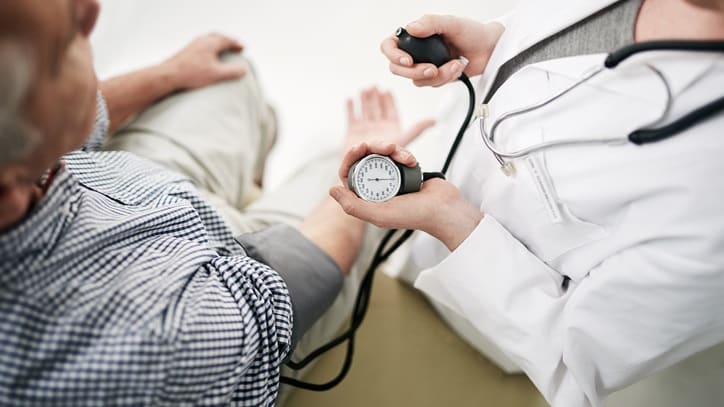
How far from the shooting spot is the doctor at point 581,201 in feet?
1.71

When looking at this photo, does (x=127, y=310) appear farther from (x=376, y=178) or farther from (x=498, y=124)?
(x=498, y=124)

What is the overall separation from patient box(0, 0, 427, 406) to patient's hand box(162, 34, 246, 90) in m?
0.17

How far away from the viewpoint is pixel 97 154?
2.34ft

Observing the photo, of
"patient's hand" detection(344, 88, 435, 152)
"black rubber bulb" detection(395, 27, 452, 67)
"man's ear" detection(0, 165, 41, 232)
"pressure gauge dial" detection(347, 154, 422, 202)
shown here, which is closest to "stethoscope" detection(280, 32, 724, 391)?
"black rubber bulb" detection(395, 27, 452, 67)

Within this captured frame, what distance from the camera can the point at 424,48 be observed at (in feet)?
2.08

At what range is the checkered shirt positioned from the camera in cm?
45

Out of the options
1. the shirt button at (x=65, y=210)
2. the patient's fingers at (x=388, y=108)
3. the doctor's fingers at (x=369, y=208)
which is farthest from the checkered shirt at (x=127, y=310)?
the patient's fingers at (x=388, y=108)

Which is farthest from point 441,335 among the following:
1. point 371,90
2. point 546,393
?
point 371,90

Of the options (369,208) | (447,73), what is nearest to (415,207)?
(369,208)

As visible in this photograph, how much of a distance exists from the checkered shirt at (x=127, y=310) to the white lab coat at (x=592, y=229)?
258 mm

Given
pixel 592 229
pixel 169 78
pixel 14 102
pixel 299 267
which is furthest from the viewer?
pixel 169 78

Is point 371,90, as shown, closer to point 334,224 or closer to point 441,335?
point 334,224

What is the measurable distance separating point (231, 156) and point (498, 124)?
0.48 m

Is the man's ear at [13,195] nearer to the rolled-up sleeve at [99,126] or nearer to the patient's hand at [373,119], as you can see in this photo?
the rolled-up sleeve at [99,126]
